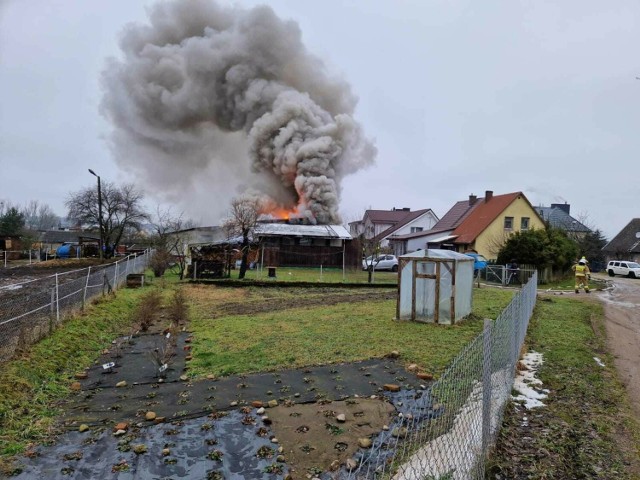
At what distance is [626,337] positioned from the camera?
9617 mm

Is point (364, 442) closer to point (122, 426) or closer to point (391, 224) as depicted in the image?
point (122, 426)

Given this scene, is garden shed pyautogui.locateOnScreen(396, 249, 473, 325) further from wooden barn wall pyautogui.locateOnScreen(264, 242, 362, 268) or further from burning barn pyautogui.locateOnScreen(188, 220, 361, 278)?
wooden barn wall pyautogui.locateOnScreen(264, 242, 362, 268)

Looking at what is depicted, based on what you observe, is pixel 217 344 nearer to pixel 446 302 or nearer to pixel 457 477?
pixel 446 302

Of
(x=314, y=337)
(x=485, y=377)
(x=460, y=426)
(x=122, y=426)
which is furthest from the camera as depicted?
(x=314, y=337)

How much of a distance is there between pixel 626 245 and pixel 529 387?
44997 millimetres

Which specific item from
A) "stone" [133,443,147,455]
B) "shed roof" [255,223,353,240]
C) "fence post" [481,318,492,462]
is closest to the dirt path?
"fence post" [481,318,492,462]

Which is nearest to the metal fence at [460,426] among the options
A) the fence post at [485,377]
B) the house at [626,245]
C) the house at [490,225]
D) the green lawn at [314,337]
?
the fence post at [485,377]

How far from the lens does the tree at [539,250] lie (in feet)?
77.3

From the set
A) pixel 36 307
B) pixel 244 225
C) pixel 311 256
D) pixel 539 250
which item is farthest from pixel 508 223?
pixel 36 307

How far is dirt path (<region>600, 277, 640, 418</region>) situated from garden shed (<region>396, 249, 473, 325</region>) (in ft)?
10.4

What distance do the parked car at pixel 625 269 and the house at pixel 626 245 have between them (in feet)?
34.9

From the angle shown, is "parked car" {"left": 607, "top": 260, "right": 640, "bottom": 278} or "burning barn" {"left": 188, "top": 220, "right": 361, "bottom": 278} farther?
"burning barn" {"left": 188, "top": 220, "right": 361, "bottom": 278}

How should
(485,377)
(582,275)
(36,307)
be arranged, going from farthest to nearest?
(582,275)
(36,307)
(485,377)

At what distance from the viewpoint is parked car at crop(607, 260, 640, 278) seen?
100 feet
